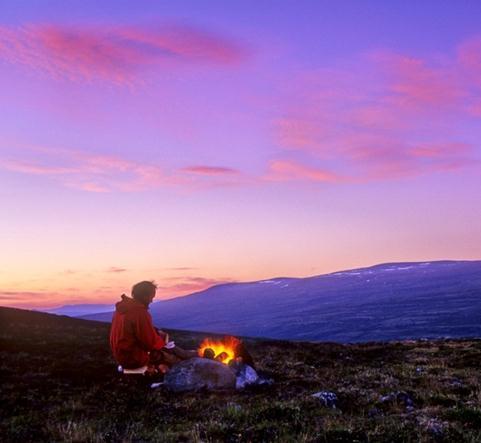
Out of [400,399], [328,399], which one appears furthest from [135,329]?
[400,399]

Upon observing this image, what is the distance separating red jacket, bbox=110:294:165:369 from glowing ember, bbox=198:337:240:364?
108 inches

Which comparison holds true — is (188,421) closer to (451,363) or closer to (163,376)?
(163,376)

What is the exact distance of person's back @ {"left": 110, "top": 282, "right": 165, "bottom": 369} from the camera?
55.7ft

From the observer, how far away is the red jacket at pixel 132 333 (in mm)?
16969

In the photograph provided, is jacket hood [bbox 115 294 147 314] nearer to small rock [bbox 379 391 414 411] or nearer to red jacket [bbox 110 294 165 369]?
red jacket [bbox 110 294 165 369]

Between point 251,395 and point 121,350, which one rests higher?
point 121,350

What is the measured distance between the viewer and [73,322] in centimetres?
4822

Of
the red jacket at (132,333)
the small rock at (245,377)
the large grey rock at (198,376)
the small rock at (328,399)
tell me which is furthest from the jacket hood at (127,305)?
the small rock at (328,399)

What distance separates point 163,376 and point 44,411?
526 centimetres

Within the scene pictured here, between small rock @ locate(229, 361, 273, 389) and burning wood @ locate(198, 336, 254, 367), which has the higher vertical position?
burning wood @ locate(198, 336, 254, 367)

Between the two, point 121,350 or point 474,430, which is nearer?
point 474,430

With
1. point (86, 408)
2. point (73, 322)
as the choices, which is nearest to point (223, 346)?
point (86, 408)

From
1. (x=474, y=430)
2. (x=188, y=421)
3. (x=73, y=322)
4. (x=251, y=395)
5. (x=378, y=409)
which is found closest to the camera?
(x=474, y=430)

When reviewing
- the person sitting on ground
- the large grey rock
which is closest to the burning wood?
the large grey rock
